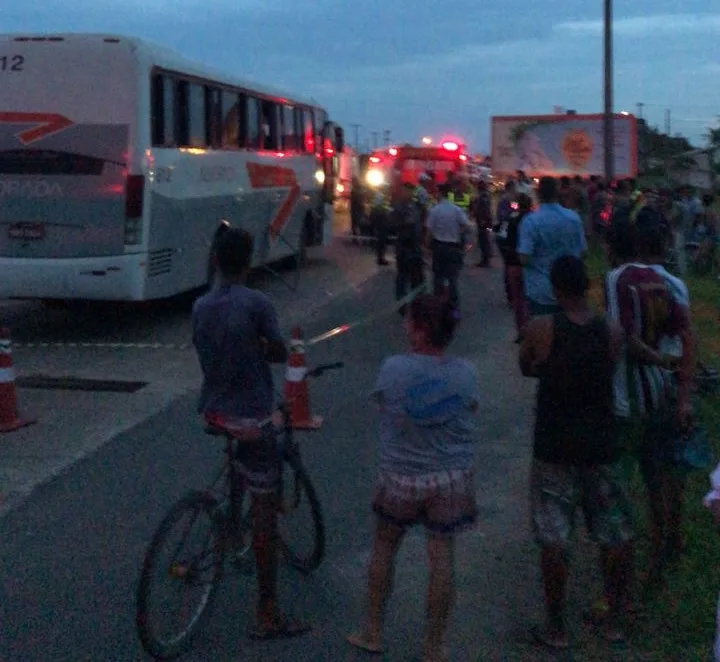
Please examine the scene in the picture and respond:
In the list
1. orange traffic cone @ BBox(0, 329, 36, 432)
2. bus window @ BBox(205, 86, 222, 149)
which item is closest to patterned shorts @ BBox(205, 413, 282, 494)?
orange traffic cone @ BBox(0, 329, 36, 432)

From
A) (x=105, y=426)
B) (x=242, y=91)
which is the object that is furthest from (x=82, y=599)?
(x=242, y=91)

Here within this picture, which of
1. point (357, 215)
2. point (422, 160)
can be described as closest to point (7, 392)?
point (357, 215)

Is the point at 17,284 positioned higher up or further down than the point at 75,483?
higher up

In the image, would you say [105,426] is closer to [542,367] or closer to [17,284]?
[17,284]

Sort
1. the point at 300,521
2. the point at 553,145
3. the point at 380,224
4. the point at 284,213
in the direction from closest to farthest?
the point at 300,521
the point at 284,213
the point at 380,224
the point at 553,145

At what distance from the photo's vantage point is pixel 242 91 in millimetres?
Answer: 17438

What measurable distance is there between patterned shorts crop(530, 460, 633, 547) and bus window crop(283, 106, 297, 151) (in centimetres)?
1554

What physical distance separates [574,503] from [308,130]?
17573 millimetres

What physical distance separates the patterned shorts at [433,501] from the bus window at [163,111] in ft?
30.6

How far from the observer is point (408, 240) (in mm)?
15977

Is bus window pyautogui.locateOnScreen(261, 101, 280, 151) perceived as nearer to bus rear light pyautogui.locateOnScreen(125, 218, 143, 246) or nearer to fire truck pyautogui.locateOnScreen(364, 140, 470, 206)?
bus rear light pyautogui.locateOnScreen(125, 218, 143, 246)

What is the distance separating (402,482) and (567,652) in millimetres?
1164

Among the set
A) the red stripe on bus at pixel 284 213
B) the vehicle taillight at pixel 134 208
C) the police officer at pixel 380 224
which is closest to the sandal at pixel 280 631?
the vehicle taillight at pixel 134 208

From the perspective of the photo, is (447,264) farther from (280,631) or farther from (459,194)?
(280,631)
